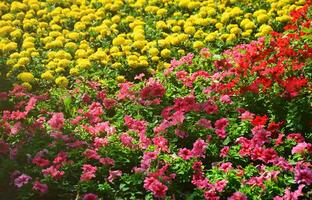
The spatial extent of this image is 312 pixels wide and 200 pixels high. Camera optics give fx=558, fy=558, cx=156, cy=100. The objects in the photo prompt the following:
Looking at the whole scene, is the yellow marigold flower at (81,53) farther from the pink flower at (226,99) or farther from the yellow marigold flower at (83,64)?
the pink flower at (226,99)

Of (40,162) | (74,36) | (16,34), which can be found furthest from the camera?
(16,34)

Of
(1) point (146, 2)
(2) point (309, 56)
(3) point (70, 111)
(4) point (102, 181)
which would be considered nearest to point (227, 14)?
(1) point (146, 2)

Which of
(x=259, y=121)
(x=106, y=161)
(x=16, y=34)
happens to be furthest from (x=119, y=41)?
(x=259, y=121)

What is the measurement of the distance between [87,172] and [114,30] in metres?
3.14

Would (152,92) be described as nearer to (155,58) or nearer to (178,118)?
(178,118)

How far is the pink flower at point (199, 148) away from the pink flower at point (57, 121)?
1.35 metres

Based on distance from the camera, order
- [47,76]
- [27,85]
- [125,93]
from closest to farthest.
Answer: [125,93] < [27,85] < [47,76]

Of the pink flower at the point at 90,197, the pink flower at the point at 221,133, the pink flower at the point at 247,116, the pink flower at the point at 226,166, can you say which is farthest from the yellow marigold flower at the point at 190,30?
the pink flower at the point at 90,197

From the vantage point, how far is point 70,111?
230 inches

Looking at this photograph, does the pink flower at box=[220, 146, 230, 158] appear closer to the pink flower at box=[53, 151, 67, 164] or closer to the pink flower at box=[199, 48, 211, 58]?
the pink flower at box=[53, 151, 67, 164]

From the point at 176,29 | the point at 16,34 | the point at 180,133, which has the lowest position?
the point at 180,133

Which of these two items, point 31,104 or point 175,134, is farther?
point 31,104

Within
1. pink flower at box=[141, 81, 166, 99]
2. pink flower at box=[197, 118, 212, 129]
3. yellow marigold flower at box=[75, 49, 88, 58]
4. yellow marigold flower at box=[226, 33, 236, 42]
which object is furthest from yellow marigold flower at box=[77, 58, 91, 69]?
pink flower at box=[197, 118, 212, 129]

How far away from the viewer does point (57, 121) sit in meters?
5.35
